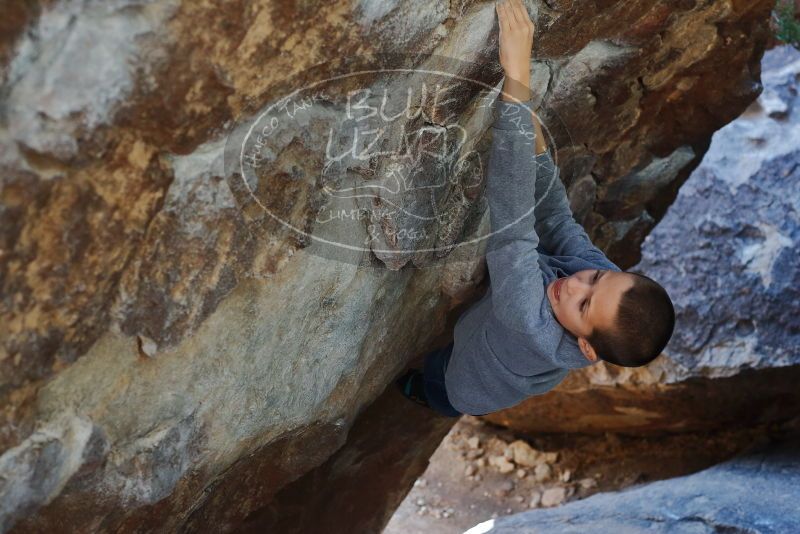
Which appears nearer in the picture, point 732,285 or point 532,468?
point 732,285

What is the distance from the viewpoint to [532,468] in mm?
3984

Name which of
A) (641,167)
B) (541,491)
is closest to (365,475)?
(641,167)

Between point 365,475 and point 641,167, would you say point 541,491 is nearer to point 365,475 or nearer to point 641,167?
point 365,475

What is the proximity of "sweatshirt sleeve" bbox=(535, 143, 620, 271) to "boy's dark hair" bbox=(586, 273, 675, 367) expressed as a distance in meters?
0.21

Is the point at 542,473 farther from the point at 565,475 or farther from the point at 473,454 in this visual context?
the point at 473,454

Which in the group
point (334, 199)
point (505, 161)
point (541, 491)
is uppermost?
point (334, 199)

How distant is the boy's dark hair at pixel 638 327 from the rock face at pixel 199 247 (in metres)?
0.44

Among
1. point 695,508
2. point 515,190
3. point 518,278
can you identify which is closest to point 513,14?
point 515,190

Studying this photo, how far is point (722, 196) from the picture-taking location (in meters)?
3.44

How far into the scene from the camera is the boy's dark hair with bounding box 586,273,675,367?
157 centimetres

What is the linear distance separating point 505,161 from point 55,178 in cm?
81

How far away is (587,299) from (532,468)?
2.53 m

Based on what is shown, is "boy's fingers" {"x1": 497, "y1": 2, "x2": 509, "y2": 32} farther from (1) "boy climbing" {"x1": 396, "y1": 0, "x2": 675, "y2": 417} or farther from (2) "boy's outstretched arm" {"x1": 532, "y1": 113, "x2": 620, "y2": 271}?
(2) "boy's outstretched arm" {"x1": 532, "y1": 113, "x2": 620, "y2": 271}

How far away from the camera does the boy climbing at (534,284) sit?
5.16ft
